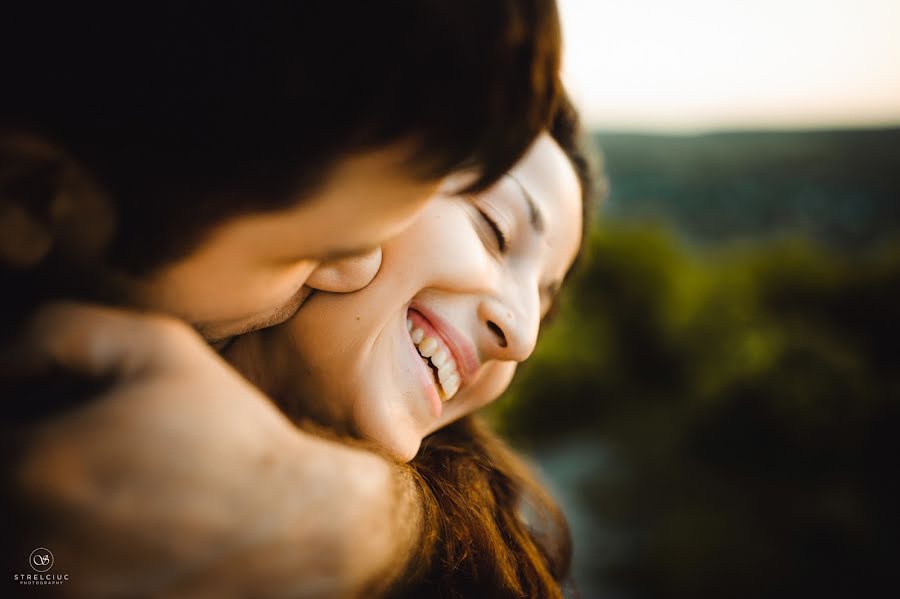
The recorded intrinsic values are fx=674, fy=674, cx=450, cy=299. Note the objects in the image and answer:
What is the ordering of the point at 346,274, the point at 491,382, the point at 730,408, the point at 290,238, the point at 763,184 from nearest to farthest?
the point at 290,238
the point at 346,274
the point at 491,382
the point at 730,408
the point at 763,184

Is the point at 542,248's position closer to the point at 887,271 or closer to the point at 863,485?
Answer: the point at 863,485

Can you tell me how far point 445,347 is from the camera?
1396mm

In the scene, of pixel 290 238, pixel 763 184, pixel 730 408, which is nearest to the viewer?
pixel 290 238

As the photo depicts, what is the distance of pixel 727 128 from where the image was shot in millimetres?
11133

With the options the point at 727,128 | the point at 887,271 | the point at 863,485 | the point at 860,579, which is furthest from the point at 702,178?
the point at 860,579

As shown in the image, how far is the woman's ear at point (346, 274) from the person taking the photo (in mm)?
1237

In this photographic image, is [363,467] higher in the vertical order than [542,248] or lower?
higher

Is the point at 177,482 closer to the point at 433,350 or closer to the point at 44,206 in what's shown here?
the point at 44,206

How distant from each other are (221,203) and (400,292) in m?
0.55

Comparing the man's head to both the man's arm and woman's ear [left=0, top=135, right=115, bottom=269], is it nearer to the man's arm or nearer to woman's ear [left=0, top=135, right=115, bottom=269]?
woman's ear [left=0, top=135, right=115, bottom=269]

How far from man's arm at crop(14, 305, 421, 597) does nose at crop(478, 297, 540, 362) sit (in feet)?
2.02
